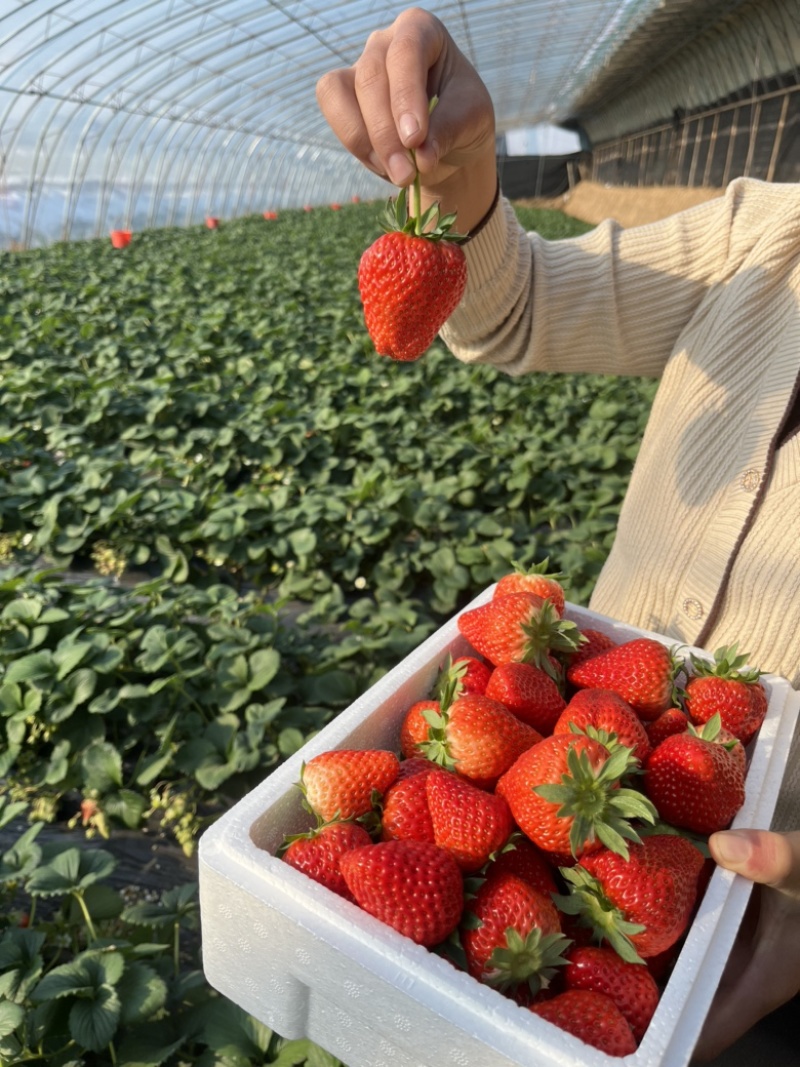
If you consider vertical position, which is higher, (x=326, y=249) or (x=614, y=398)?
(x=326, y=249)

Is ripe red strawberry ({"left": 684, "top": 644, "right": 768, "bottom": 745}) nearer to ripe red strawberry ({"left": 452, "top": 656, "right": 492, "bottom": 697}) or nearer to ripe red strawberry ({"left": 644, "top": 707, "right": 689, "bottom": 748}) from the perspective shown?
ripe red strawberry ({"left": 644, "top": 707, "right": 689, "bottom": 748})

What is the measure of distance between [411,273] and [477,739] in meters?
0.58

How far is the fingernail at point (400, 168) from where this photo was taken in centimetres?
93

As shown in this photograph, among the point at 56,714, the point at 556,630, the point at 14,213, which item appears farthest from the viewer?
the point at 14,213

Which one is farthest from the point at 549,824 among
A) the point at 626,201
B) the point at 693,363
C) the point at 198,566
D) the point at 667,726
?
the point at 626,201

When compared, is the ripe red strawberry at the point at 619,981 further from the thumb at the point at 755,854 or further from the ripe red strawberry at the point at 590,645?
the ripe red strawberry at the point at 590,645

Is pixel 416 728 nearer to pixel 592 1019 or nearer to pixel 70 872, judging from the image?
pixel 592 1019

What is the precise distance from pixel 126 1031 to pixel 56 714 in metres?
0.86

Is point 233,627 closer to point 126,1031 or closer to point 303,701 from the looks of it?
point 303,701

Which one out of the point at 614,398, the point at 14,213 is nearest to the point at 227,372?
the point at 614,398

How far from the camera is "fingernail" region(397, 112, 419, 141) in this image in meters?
0.90

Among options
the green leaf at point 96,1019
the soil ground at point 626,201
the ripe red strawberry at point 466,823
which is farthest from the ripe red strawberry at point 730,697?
the soil ground at point 626,201

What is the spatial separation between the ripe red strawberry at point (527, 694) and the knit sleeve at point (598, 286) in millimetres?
749

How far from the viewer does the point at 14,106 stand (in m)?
13.2
